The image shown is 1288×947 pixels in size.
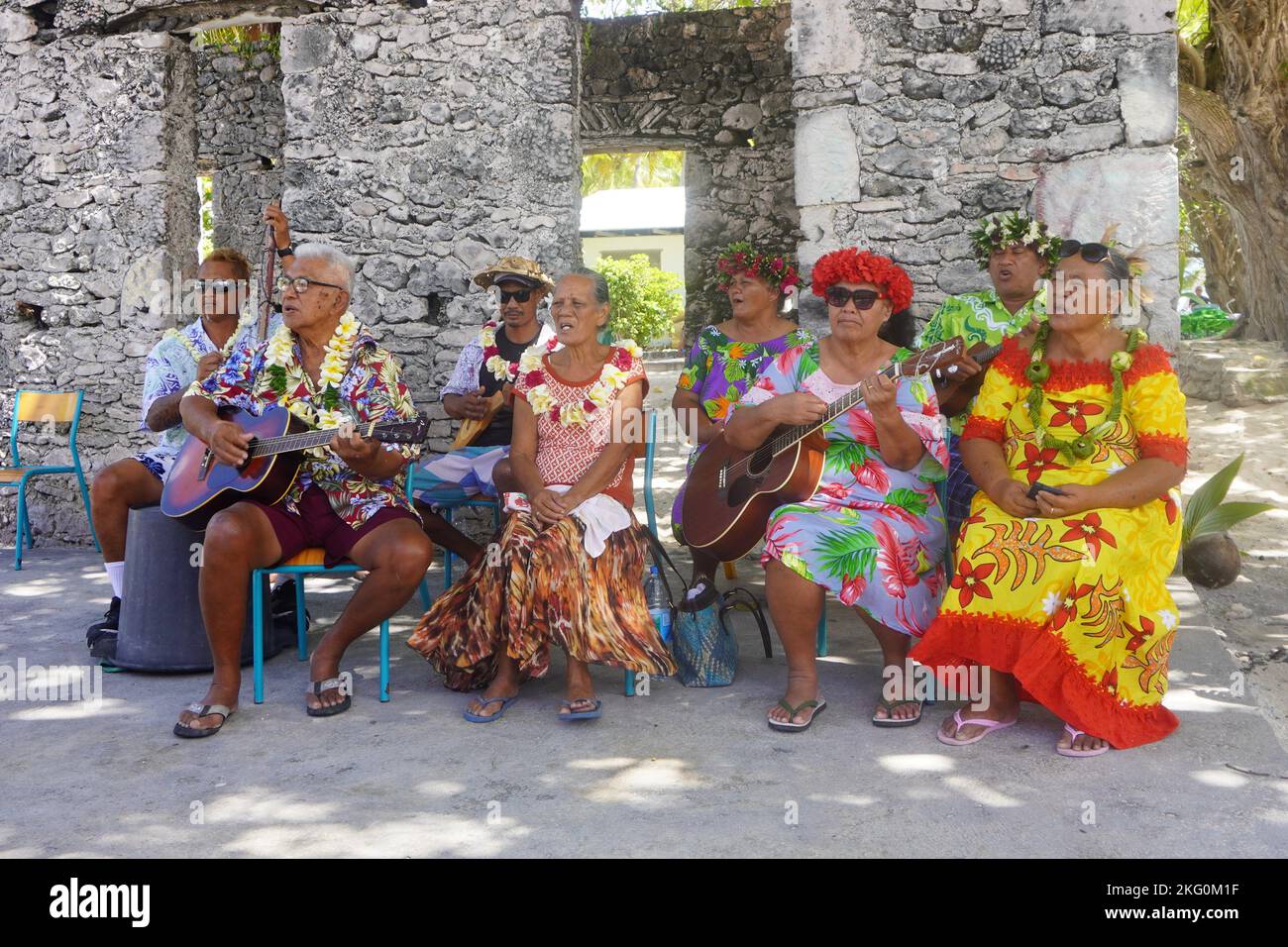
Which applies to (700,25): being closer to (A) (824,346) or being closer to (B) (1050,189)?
(B) (1050,189)

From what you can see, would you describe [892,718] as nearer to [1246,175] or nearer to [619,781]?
[619,781]

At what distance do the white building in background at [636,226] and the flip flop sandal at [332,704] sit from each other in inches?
729

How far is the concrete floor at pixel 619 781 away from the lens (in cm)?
290

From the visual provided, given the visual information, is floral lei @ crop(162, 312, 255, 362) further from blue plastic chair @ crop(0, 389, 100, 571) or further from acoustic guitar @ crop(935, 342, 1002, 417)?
acoustic guitar @ crop(935, 342, 1002, 417)

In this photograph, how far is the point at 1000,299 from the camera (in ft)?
15.4

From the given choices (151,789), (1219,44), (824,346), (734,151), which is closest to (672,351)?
(734,151)

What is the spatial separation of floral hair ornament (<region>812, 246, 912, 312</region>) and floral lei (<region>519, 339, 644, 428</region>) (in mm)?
765

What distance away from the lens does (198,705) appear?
3863 millimetres

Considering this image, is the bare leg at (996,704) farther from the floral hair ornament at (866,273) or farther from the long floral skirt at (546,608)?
the floral hair ornament at (866,273)

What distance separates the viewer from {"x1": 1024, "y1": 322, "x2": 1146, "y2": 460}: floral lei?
3.65m

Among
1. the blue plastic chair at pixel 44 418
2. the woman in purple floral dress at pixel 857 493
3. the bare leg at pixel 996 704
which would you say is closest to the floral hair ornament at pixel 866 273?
the woman in purple floral dress at pixel 857 493

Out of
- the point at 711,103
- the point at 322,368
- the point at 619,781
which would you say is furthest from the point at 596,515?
the point at 711,103

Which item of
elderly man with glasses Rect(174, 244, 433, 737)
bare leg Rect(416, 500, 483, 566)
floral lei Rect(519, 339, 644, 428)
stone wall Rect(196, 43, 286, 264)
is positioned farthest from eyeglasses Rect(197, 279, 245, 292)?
stone wall Rect(196, 43, 286, 264)
